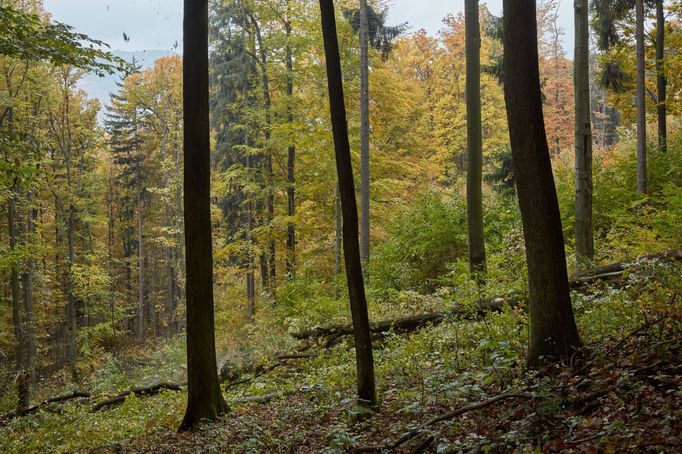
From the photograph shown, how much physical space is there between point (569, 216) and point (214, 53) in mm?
14824

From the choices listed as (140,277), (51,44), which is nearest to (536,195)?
(51,44)

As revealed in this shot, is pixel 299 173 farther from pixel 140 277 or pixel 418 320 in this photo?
pixel 140 277

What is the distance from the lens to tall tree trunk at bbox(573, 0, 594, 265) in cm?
988

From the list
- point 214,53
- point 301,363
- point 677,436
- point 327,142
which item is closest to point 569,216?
point 327,142

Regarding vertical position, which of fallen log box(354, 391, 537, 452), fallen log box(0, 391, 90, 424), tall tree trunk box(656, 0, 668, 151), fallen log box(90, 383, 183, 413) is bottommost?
fallen log box(0, 391, 90, 424)

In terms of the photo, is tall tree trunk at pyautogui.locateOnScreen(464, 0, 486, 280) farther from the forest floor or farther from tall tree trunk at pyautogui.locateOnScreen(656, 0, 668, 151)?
tall tree trunk at pyautogui.locateOnScreen(656, 0, 668, 151)

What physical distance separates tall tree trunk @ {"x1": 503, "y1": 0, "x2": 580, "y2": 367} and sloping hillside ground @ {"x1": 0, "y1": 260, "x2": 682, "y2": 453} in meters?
0.31

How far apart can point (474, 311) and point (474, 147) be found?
402 centimetres

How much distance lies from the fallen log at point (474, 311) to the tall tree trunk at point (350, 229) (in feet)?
8.17

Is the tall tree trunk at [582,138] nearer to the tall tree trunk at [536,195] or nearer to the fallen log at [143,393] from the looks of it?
the tall tree trunk at [536,195]

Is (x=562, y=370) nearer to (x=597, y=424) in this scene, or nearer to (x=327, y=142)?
(x=597, y=424)

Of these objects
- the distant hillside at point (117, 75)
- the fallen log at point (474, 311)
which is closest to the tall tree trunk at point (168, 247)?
the distant hillside at point (117, 75)

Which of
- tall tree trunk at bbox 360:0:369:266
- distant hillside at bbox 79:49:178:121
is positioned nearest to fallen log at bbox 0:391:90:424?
distant hillside at bbox 79:49:178:121

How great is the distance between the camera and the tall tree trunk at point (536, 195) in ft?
17.6
